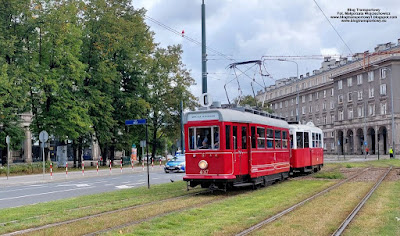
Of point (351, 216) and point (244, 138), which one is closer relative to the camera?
point (351, 216)

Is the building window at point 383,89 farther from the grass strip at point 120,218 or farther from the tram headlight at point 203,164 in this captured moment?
the grass strip at point 120,218

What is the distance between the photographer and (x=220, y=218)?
1111cm

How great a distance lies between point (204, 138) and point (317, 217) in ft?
22.3

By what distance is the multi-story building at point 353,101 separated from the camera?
254 feet

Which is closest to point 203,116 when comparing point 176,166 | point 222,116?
point 222,116

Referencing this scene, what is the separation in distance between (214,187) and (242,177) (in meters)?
1.44

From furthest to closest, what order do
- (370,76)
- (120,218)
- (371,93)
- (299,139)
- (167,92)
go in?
(370,76) < (371,93) < (167,92) < (299,139) < (120,218)

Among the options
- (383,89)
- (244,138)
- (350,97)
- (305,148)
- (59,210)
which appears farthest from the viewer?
(350,97)

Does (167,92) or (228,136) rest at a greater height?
(167,92)

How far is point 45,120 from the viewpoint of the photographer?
42.4 metres

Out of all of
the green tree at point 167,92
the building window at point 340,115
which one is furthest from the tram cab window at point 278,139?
the building window at point 340,115

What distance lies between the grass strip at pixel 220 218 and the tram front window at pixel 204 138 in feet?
7.60

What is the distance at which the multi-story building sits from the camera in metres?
77.4

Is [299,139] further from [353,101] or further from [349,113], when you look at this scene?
[349,113]
